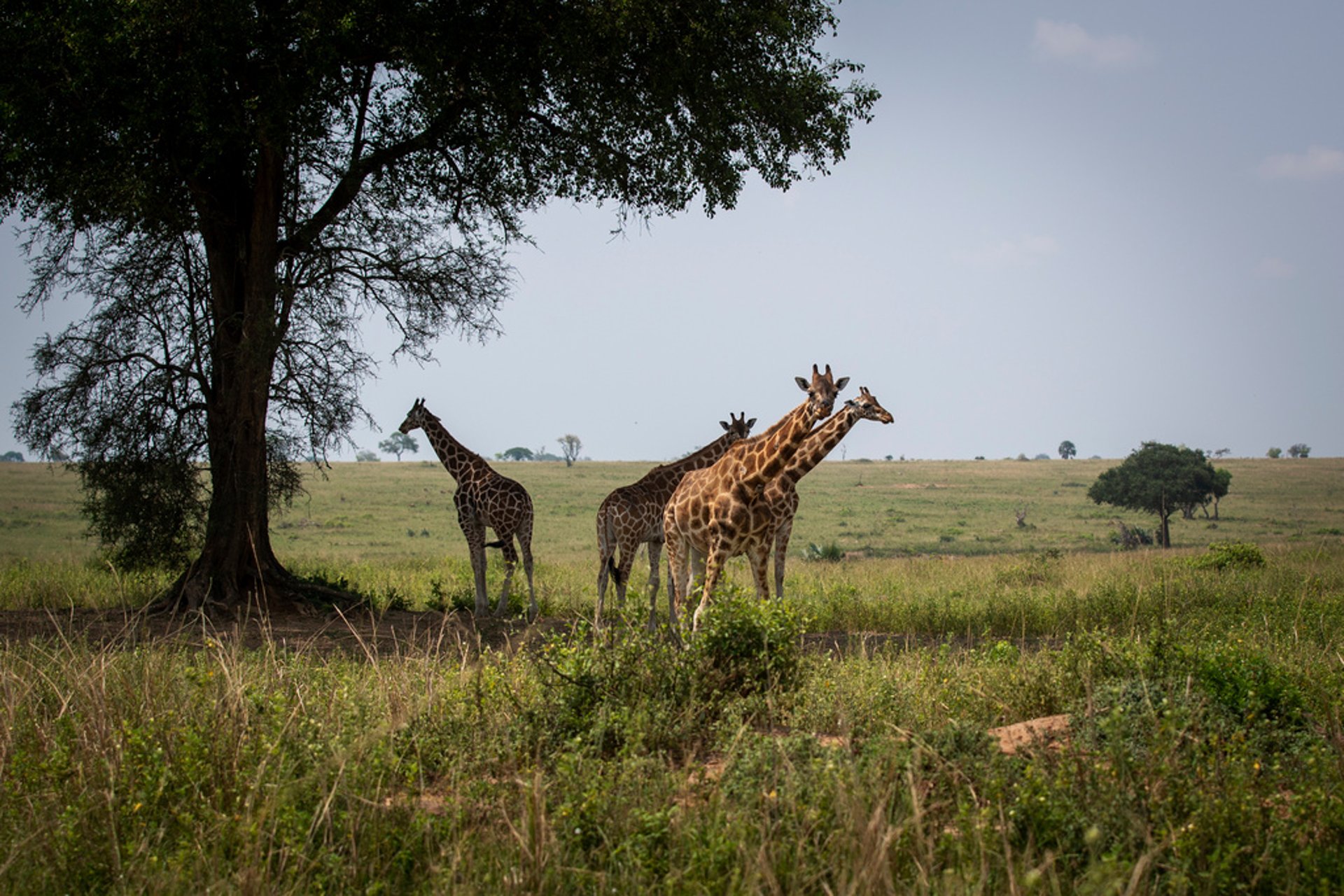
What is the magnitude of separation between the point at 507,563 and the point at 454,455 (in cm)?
234

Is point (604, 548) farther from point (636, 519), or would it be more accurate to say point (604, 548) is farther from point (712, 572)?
point (712, 572)

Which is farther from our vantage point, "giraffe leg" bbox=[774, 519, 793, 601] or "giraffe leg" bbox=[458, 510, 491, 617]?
"giraffe leg" bbox=[458, 510, 491, 617]

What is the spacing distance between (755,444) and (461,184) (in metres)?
8.46

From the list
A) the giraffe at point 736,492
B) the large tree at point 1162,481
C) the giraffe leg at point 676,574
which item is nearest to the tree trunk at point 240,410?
the giraffe leg at point 676,574

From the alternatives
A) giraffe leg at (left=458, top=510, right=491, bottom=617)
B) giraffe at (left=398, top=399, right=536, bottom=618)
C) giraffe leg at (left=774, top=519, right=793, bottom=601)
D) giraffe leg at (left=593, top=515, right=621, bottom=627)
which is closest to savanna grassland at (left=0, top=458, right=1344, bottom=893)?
giraffe leg at (left=774, top=519, right=793, bottom=601)

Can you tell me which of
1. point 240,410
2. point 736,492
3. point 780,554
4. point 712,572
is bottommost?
point 780,554

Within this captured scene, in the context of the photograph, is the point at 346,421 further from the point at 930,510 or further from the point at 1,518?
the point at 930,510

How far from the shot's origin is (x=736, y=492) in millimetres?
10594

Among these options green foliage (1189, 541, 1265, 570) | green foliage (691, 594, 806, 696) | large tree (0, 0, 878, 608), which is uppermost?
large tree (0, 0, 878, 608)

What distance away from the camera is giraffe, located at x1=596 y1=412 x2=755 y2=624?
45.3ft

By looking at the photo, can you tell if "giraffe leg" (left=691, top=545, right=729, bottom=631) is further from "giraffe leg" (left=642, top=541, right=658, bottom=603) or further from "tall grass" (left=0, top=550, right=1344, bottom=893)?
"giraffe leg" (left=642, top=541, right=658, bottom=603)

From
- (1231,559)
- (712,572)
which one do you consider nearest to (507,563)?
(712,572)

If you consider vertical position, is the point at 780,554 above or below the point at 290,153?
below

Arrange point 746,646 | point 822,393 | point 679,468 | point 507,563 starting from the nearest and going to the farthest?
point 746,646
point 822,393
point 679,468
point 507,563
